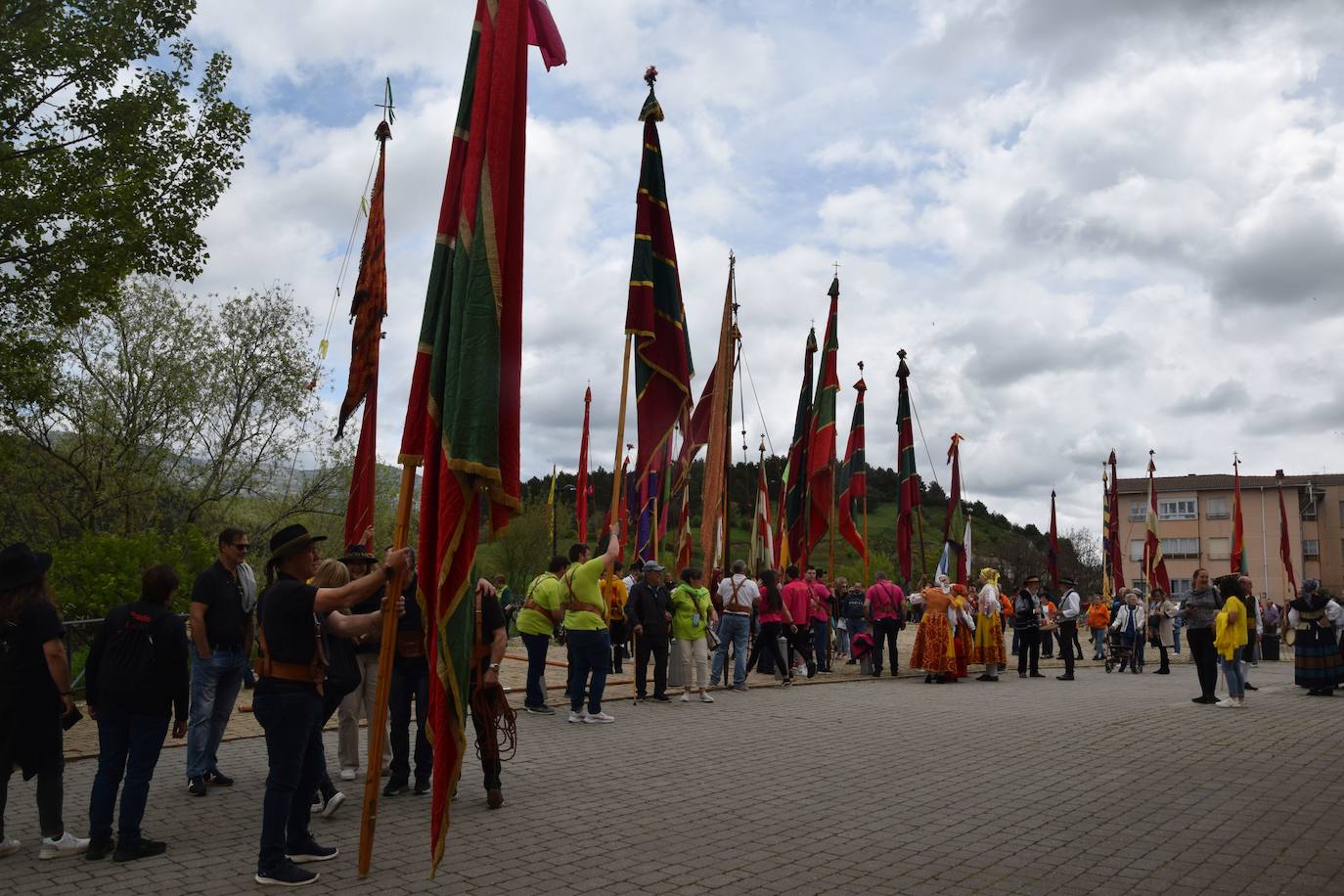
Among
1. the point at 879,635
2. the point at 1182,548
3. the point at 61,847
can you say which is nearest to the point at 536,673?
the point at 61,847

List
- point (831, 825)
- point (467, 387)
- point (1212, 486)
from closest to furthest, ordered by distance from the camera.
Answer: point (467, 387) → point (831, 825) → point (1212, 486)

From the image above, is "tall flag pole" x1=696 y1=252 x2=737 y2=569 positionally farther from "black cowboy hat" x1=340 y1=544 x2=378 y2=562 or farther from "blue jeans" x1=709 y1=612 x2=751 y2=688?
"black cowboy hat" x1=340 y1=544 x2=378 y2=562

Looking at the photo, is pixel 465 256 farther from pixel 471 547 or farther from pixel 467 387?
pixel 471 547

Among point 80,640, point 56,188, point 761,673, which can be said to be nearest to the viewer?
point 56,188

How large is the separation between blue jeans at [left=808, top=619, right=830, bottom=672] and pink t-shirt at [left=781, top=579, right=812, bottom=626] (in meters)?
1.40

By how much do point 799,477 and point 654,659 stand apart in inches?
263

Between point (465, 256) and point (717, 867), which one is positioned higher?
point (465, 256)

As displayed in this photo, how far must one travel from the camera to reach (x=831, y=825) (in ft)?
22.3

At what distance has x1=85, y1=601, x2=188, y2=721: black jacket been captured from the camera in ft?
20.2

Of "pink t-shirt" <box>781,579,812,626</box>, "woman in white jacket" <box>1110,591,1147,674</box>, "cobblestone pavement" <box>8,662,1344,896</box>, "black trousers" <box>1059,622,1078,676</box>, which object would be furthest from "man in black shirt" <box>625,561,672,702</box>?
"woman in white jacket" <box>1110,591,1147,674</box>

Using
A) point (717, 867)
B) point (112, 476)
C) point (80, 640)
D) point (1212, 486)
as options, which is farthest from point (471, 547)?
point (1212, 486)

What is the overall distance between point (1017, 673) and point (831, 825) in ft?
50.3

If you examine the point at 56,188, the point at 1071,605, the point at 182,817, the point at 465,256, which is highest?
the point at 56,188

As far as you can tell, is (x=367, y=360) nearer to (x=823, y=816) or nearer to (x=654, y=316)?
(x=654, y=316)
